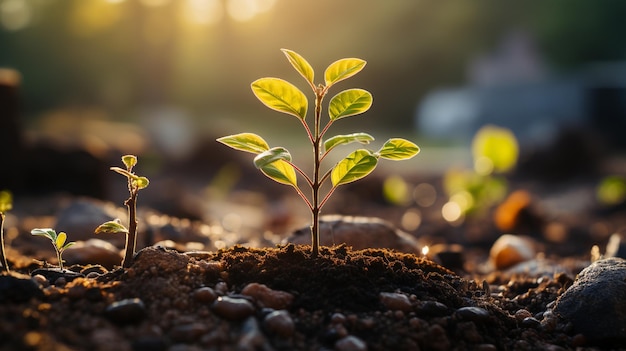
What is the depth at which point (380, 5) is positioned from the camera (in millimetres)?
22219

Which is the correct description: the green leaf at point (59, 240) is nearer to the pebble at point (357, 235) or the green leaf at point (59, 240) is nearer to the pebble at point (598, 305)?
the pebble at point (357, 235)

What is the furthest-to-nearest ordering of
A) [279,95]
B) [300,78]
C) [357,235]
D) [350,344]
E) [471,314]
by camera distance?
[300,78]
[357,235]
[279,95]
[471,314]
[350,344]

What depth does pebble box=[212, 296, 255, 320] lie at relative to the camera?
185cm

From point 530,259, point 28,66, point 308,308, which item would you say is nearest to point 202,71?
point 28,66

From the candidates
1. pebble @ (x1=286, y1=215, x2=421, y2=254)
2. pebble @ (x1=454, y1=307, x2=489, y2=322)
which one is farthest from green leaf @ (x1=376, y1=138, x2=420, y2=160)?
pebble @ (x1=286, y1=215, x2=421, y2=254)

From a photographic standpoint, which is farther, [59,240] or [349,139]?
[59,240]

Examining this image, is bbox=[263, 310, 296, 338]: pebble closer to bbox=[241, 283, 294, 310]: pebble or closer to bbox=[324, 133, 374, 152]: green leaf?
bbox=[241, 283, 294, 310]: pebble

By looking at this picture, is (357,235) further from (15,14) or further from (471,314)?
(15,14)

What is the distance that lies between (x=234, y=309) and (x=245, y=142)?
1.75ft

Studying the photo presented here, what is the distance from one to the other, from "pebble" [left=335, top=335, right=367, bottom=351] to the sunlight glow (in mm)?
18304

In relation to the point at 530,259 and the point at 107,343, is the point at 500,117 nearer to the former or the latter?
the point at 530,259

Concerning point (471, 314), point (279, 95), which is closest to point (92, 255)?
point (279, 95)

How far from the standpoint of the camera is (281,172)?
7.02ft

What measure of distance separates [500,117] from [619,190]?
361 inches
